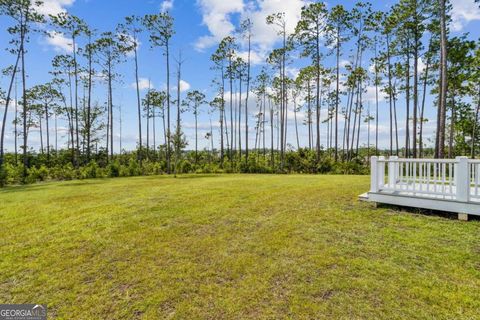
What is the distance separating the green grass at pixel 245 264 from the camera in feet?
8.06

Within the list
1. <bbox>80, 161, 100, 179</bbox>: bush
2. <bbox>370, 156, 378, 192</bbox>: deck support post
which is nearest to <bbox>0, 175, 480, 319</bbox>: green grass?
<bbox>370, 156, 378, 192</bbox>: deck support post

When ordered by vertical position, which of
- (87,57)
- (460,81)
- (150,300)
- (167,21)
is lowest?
(150,300)

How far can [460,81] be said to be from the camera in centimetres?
1552

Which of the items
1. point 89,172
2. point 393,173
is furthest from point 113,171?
point 393,173

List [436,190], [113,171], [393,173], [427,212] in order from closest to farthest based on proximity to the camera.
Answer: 1. [436,190]
2. [427,212]
3. [393,173]
4. [113,171]

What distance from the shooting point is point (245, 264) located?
328 cm

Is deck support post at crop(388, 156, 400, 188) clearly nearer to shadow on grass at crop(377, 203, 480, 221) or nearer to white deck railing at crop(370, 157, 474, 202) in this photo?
white deck railing at crop(370, 157, 474, 202)

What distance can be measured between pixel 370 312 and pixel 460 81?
20.1m

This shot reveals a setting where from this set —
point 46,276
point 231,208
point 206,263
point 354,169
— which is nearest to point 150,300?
point 206,263

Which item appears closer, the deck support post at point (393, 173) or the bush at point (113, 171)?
the deck support post at point (393, 173)

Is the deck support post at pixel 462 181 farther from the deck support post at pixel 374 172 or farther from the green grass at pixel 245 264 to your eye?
the deck support post at pixel 374 172

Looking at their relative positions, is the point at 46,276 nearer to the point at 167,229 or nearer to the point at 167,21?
the point at 167,229

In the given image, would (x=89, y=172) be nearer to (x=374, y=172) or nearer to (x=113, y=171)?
(x=113, y=171)

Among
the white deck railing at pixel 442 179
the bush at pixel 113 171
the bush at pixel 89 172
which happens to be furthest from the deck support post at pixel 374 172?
the bush at pixel 89 172
